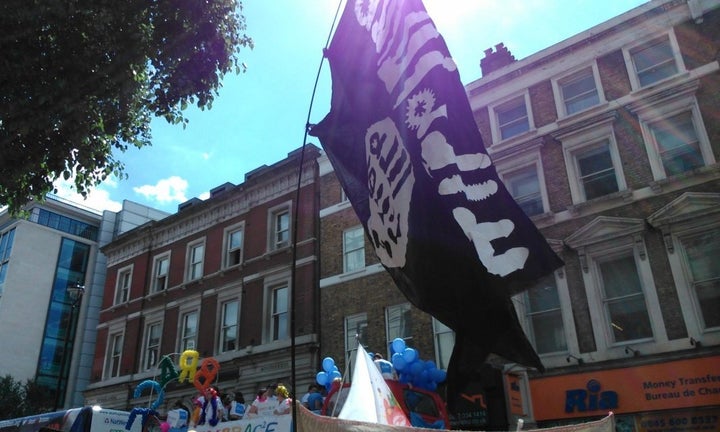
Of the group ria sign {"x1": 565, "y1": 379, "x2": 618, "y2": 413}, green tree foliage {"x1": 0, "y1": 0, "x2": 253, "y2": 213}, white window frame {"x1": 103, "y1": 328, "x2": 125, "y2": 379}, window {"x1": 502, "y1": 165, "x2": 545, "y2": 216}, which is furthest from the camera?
white window frame {"x1": 103, "y1": 328, "x2": 125, "y2": 379}

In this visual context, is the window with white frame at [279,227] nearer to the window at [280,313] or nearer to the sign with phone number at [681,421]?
the window at [280,313]

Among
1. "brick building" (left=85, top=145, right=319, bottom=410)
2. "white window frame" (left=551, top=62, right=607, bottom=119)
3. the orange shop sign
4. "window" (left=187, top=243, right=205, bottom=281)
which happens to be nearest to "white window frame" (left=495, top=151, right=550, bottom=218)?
"white window frame" (left=551, top=62, right=607, bottom=119)

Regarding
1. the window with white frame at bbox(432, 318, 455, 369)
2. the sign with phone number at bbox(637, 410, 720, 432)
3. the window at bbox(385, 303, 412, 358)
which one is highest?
the window at bbox(385, 303, 412, 358)

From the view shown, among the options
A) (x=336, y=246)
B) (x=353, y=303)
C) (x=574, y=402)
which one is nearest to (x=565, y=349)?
(x=574, y=402)

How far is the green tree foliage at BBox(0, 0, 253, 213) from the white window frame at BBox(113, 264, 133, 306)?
18.1 meters

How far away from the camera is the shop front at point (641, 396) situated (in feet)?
40.8

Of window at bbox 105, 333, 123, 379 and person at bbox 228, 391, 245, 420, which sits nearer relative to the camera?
person at bbox 228, 391, 245, 420

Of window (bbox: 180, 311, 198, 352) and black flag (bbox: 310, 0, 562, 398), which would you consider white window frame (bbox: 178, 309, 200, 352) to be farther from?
black flag (bbox: 310, 0, 562, 398)

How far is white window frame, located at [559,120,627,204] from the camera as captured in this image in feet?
51.3

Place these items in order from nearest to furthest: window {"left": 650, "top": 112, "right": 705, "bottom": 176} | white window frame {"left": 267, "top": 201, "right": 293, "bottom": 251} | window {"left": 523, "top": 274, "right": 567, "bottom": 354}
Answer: window {"left": 650, "top": 112, "right": 705, "bottom": 176} < window {"left": 523, "top": 274, "right": 567, "bottom": 354} < white window frame {"left": 267, "top": 201, "right": 293, "bottom": 251}

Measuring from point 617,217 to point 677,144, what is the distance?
95.0 inches

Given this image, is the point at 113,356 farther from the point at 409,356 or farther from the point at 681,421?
the point at 681,421

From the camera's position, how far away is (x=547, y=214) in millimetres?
16078

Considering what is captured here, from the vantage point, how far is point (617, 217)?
14.9 metres
